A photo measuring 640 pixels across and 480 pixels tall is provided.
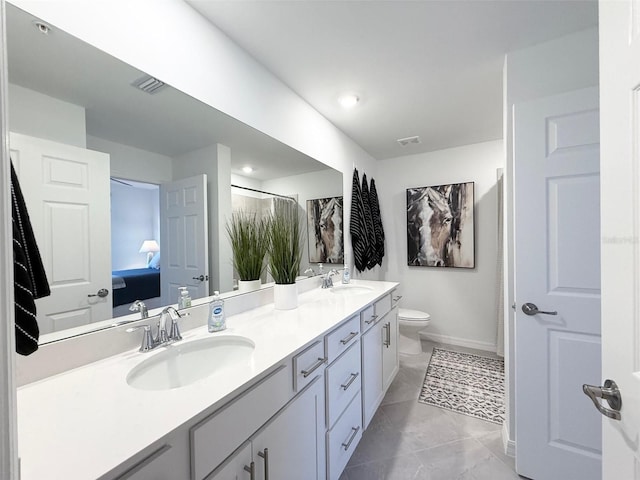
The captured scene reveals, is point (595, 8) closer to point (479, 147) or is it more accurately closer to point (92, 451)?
point (479, 147)

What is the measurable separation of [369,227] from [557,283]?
1768 mm

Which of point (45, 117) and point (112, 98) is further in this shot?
point (112, 98)

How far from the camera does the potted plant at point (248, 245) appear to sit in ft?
5.08

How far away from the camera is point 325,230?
97.7 inches

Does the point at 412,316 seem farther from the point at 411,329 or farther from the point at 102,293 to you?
the point at 102,293

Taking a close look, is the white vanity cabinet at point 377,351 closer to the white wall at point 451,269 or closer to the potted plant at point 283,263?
the potted plant at point 283,263

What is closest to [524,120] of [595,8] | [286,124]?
[595,8]

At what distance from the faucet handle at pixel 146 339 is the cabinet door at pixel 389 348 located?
4.89ft

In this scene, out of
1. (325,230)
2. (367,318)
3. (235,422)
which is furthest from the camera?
(325,230)

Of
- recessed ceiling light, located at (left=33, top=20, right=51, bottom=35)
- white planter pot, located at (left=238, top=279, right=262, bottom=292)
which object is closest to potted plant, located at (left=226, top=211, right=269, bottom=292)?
white planter pot, located at (left=238, top=279, right=262, bottom=292)

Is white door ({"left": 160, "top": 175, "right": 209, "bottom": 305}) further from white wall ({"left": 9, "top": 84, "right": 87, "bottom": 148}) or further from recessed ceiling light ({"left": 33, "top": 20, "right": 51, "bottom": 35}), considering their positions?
recessed ceiling light ({"left": 33, "top": 20, "right": 51, "bottom": 35})

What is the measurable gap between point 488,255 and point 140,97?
10.8 ft

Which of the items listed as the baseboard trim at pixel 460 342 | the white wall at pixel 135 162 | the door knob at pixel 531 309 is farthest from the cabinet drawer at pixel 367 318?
the baseboard trim at pixel 460 342

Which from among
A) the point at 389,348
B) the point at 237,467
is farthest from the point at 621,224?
the point at 389,348
